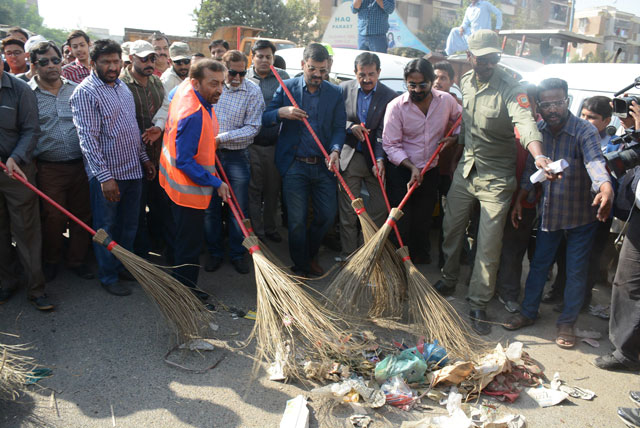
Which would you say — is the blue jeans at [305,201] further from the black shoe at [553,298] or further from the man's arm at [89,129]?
the black shoe at [553,298]

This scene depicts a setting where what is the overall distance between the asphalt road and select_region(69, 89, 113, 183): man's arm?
1112mm

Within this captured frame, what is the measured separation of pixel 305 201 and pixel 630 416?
9.45ft

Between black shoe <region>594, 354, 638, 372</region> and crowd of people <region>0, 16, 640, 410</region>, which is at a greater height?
crowd of people <region>0, 16, 640, 410</region>

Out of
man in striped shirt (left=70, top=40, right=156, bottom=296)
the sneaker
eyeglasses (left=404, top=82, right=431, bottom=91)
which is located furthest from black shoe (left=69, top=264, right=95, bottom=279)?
the sneaker

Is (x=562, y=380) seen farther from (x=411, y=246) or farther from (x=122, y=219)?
(x=122, y=219)

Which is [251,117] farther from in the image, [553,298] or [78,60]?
[553,298]

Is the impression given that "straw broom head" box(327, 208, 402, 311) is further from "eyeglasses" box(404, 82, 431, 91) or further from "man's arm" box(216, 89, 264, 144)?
"man's arm" box(216, 89, 264, 144)

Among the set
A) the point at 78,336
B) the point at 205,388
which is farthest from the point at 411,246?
the point at 78,336

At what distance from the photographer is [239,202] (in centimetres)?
456

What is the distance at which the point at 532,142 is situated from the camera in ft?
11.5

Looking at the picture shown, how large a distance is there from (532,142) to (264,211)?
3.02 m

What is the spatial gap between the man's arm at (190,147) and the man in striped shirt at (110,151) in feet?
2.69

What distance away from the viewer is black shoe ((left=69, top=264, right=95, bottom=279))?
14.7ft

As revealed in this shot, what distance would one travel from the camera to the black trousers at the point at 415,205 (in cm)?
477
